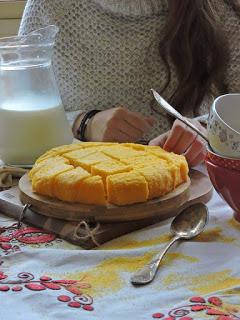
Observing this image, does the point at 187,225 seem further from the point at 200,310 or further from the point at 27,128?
the point at 27,128

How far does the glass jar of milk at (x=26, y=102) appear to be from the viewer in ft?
3.19

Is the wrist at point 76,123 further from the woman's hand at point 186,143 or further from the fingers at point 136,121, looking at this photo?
the woman's hand at point 186,143

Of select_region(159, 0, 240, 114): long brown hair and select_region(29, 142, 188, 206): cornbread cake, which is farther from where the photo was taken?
select_region(159, 0, 240, 114): long brown hair

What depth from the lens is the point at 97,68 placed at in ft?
4.59

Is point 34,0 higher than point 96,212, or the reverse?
point 34,0

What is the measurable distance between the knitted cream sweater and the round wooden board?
59 cm

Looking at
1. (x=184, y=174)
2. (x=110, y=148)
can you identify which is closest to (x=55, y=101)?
(x=110, y=148)

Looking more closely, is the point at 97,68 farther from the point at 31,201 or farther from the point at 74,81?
the point at 31,201

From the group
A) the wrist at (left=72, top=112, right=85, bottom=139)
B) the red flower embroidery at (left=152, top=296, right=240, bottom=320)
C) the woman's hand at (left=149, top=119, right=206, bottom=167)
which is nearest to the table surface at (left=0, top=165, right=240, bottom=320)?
the red flower embroidery at (left=152, top=296, right=240, bottom=320)

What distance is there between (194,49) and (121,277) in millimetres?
831

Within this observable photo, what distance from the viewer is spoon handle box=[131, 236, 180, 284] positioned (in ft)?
2.04

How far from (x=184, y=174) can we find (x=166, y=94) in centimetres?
58

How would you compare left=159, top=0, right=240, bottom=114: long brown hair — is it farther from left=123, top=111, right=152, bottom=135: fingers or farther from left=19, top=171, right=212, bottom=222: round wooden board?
left=19, top=171, right=212, bottom=222: round wooden board

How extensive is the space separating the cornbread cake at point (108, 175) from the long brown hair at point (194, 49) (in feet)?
1.62
